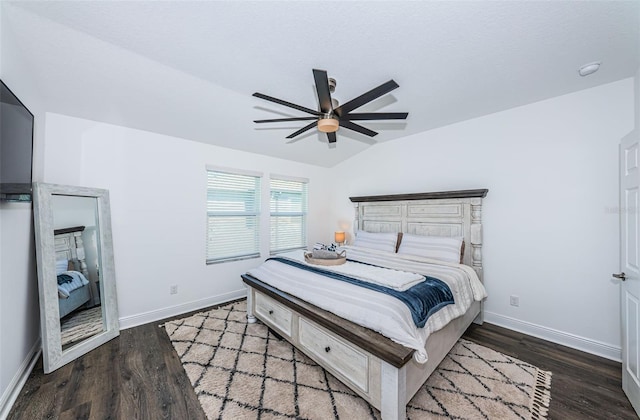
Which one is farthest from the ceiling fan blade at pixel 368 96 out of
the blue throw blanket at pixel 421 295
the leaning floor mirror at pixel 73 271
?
the leaning floor mirror at pixel 73 271

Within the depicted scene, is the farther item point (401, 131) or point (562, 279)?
point (401, 131)

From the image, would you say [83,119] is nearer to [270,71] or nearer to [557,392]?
[270,71]

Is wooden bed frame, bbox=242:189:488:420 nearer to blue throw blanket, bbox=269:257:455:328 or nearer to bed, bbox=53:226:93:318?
blue throw blanket, bbox=269:257:455:328

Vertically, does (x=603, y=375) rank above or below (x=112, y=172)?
below

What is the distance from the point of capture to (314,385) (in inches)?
76.7

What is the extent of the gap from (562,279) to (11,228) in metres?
5.00

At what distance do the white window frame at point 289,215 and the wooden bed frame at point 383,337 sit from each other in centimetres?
145

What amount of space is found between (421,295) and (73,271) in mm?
3278

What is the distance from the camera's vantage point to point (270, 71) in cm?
225

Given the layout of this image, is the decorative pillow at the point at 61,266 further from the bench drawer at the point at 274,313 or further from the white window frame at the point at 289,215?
the white window frame at the point at 289,215

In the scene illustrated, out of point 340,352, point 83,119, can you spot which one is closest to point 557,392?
point 340,352

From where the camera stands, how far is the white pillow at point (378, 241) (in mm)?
3668

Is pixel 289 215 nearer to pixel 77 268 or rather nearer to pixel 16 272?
pixel 77 268

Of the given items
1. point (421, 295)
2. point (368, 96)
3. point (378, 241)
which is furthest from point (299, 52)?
point (378, 241)
